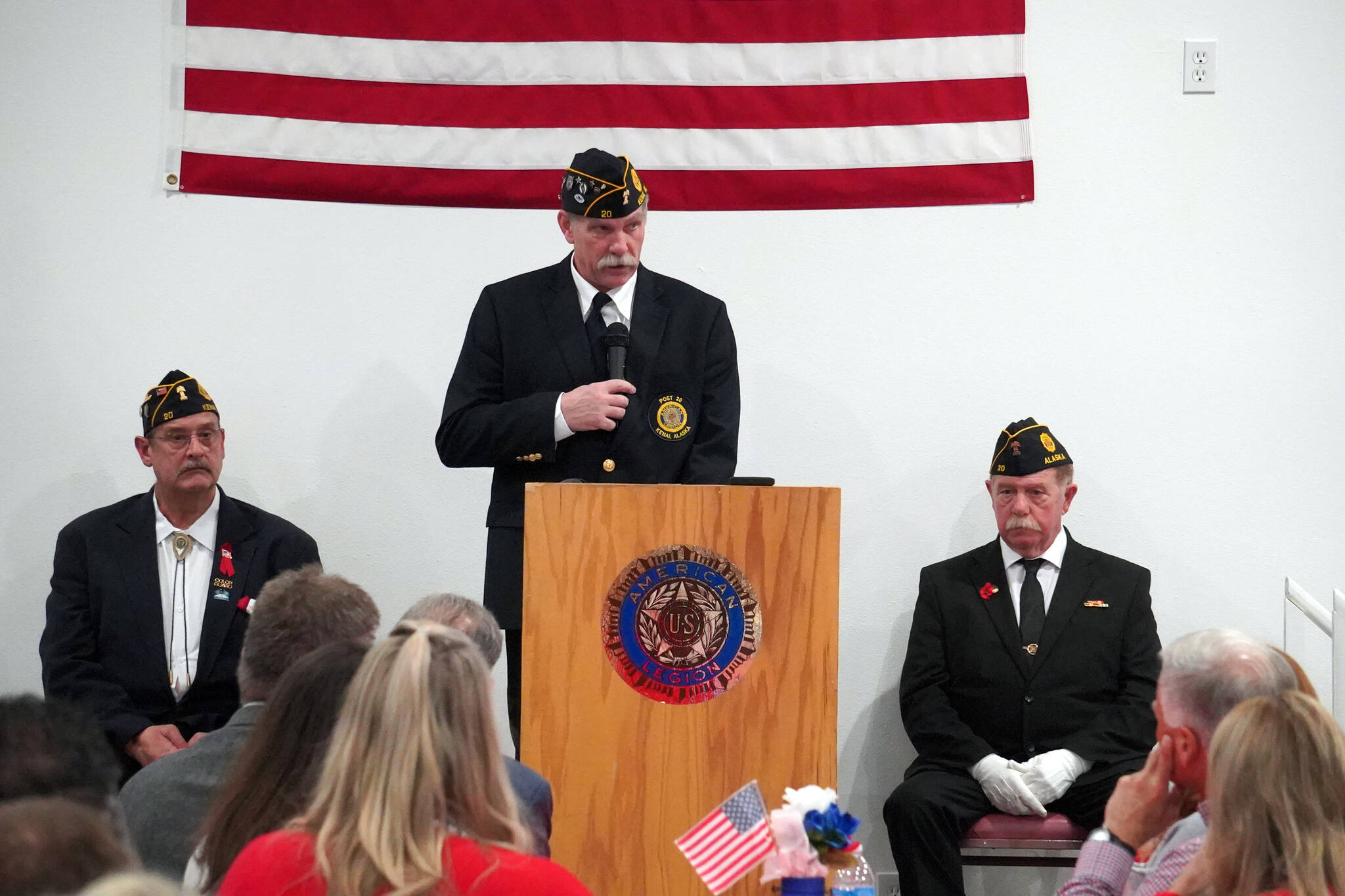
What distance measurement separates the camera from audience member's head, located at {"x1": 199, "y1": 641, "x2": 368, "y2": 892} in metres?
1.91

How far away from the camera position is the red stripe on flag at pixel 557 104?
468 cm

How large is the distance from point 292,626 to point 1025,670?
248 centimetres

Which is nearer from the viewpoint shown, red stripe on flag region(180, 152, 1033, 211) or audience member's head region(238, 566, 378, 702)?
audience member's head region(238, 566, 378, 702)

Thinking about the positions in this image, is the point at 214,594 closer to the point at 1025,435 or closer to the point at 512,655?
the point at 512,655

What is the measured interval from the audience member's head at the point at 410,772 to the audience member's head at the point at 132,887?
434 mm

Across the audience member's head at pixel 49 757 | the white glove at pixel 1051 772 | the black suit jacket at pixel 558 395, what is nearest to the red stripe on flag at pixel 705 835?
the audience member's head at pixel 49 757

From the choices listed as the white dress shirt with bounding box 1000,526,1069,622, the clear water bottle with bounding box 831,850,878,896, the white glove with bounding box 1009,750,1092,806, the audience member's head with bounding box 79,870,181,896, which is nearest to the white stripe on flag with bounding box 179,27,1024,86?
the white dress shirt with bounding box 1000,526,1069,622

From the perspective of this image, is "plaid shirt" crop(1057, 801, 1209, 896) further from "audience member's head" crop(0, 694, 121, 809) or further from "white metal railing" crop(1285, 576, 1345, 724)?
"white metal railing" crop(1285, 576, 1345, 724)

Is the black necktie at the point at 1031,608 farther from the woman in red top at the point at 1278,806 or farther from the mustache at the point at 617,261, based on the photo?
the woman in red top at the point at 1278,806

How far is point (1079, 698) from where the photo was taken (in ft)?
13.5

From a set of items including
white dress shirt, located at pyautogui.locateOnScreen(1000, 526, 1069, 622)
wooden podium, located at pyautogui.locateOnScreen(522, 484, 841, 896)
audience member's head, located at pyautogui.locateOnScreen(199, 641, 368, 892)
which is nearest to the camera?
audience member's head, located at pyautogui.locateOnScreen(199, 641, 368, 892)

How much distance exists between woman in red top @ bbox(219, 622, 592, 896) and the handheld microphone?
1423 millimetres

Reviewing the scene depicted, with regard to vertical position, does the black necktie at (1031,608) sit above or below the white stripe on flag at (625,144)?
below

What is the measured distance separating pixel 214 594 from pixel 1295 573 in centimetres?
339
